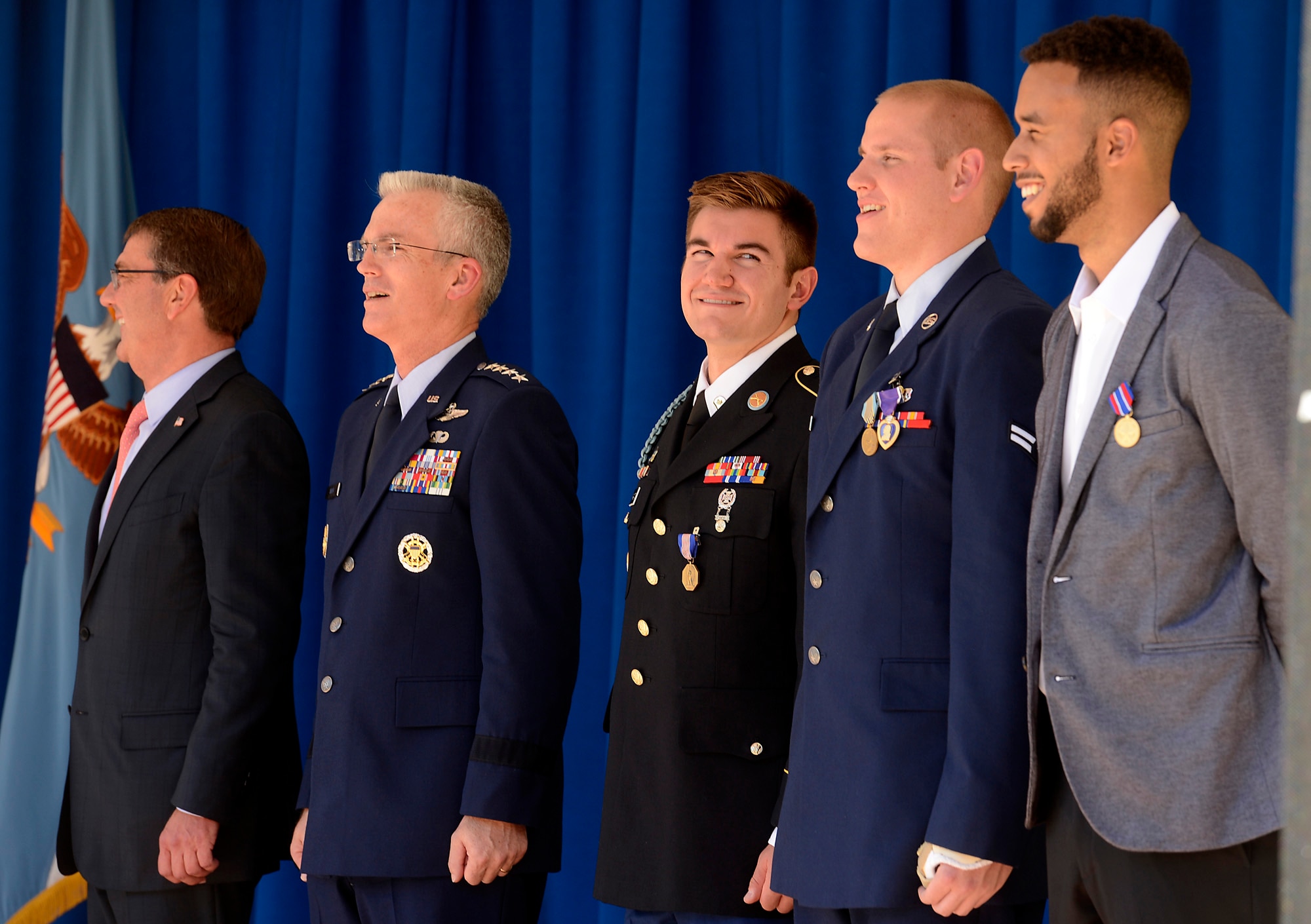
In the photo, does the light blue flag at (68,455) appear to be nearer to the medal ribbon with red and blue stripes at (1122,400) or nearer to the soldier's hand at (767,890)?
the soldier's hand at (767,890)

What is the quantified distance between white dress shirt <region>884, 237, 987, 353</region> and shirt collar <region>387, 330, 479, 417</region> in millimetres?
911

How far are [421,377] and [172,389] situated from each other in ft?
1.85

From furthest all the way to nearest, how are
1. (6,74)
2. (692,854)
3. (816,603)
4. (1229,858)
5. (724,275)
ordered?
(6,74) < (724,275) < (692,854) < (816,603) < (1229,858)

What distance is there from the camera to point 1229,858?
4.55 ft

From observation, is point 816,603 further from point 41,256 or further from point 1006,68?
point 41,256

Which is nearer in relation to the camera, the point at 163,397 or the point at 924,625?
the point at 924,625

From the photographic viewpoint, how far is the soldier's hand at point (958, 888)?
1.54m

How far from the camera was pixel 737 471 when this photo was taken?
7.00ft

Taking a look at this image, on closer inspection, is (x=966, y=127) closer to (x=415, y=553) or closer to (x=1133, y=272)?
(x=1133, y=272)

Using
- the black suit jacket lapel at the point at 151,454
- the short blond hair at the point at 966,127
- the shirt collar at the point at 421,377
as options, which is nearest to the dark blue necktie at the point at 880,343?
the short blond hair at the point at 966,127

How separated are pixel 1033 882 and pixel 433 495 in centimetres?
113

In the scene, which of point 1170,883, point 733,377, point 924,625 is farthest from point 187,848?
point 1170,883

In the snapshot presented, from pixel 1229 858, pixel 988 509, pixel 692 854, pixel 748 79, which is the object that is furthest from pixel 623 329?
pixel 1229 858

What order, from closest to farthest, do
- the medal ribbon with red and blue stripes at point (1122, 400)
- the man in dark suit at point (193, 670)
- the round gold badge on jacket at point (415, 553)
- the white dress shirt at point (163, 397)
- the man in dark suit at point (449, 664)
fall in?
the medal ribbon with red and blue stripes at point (1122, 400), the man in dark suit at point (449, 664), the round gold badge on jacket at point (415, 553), the man in dark suit at point (193, 670), the white dress shirt at point (163, 397)
